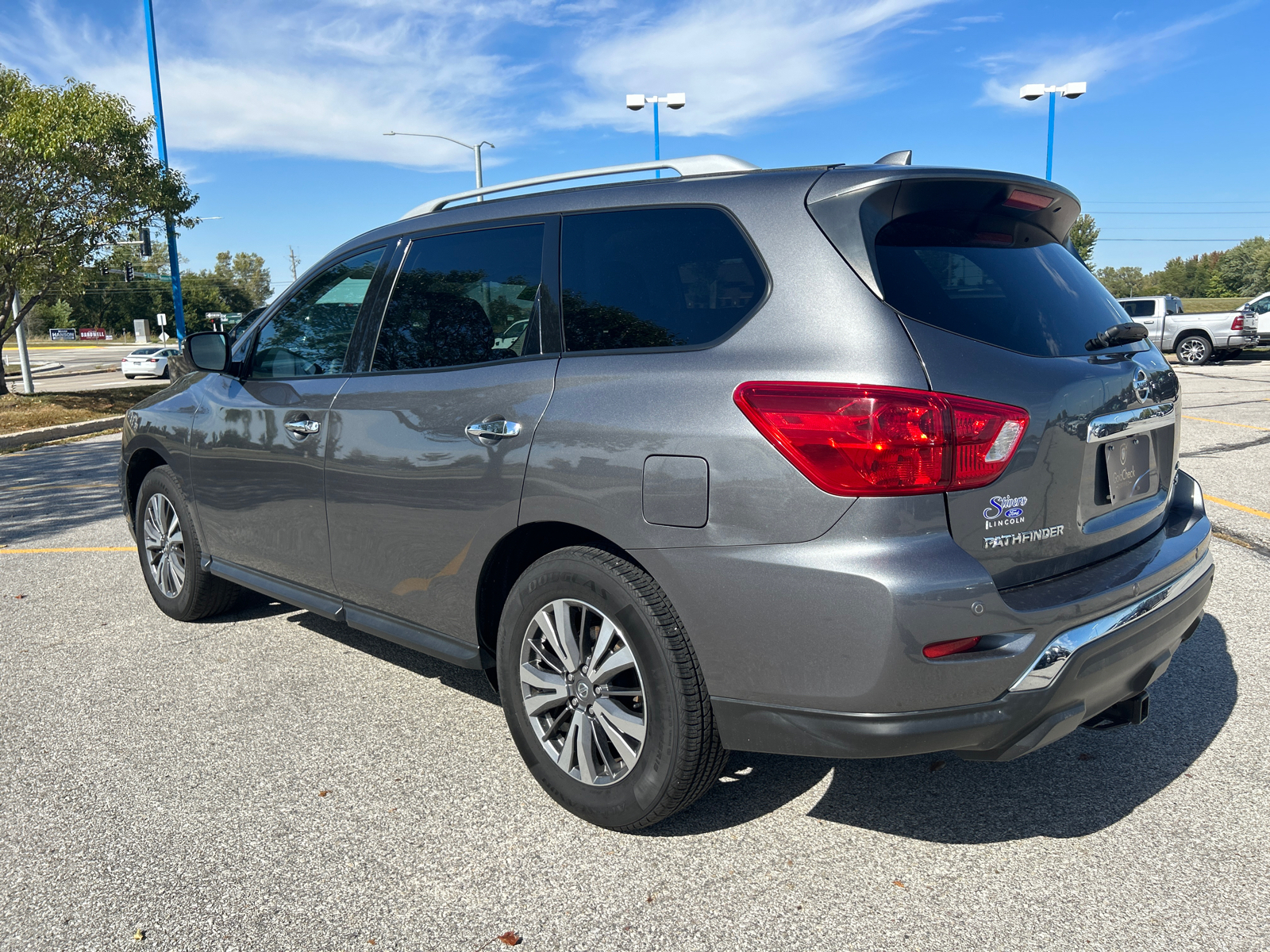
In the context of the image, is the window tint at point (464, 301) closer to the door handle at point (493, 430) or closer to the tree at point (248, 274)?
the door handle at point (493, 430)

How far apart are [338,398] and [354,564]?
644 millimetres

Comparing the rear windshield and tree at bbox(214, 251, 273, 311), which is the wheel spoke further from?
tree at bbox(214, 251, 273, 311)

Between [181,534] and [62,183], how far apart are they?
16661mm

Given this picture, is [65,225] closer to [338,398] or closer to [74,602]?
[74,602]

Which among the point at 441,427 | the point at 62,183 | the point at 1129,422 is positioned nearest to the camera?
the point at 1129,422

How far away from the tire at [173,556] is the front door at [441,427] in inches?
56.0

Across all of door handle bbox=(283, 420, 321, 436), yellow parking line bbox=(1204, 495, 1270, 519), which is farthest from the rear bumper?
yellow parking line bbox=(1204, 495, 1270, 519)

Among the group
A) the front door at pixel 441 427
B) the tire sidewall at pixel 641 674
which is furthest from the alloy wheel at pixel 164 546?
the tire sidewall at pixel 641 674

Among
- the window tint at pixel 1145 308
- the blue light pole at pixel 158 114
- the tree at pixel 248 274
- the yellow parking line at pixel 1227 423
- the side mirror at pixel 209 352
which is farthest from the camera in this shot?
the tree at pixel 248 274

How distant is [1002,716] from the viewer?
2.43 m

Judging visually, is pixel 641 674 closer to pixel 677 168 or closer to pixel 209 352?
pixel 677 168

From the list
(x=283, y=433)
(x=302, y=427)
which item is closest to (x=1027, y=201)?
(x=302, y=427)

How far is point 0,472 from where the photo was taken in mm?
11125

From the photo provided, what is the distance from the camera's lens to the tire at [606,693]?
105 inches
